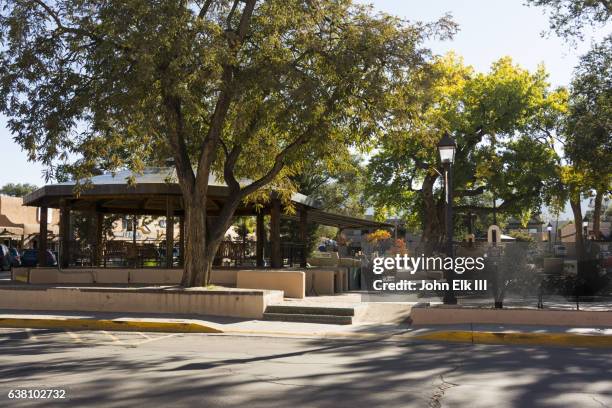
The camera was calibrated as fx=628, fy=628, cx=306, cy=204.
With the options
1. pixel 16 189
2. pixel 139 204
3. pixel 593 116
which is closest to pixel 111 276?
pixel 139 204

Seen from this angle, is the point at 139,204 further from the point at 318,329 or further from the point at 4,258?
the point at 4,258

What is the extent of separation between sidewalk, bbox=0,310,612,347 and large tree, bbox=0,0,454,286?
2.94m

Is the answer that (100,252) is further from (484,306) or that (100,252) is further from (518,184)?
(518,184)

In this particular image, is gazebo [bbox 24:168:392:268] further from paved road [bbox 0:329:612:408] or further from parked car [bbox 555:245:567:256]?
parked car [bbox 555:245:567:256]

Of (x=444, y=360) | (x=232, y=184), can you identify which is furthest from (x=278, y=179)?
(x=444, y=360)

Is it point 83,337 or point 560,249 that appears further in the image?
point 560,249

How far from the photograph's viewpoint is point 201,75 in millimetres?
14508

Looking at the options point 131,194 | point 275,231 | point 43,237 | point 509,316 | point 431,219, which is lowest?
point 509,316

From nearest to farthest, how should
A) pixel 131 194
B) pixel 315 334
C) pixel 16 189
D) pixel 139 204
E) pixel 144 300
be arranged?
pixel 315 334, pixel 144 300, pixel 131 194, pixel 139 204, pixel 16 189

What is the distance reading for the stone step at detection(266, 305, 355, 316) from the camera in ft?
49.4

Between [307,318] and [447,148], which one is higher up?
[447,148]

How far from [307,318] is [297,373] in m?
6.43

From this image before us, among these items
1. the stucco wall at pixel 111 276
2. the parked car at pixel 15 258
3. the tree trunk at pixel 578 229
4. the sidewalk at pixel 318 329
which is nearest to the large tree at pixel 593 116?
the tree trunk at pixel 578 229

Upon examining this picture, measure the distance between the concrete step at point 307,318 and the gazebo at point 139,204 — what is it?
6.43 meters
